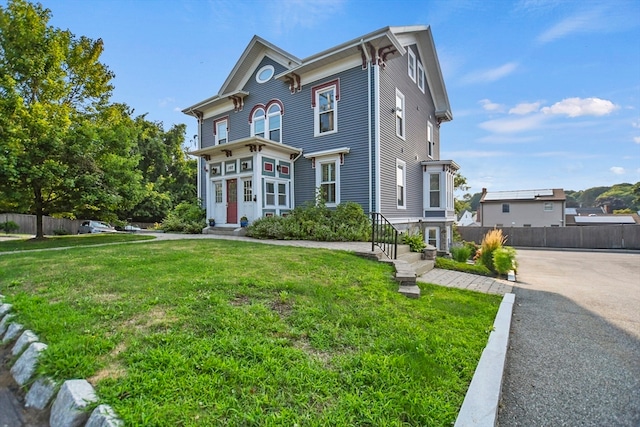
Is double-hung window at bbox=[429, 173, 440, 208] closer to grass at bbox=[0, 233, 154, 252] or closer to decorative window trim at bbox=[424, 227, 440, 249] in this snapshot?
decorative window trim at bbox=[424, 227, 440, 249]

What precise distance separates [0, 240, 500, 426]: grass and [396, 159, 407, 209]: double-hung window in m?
7.41

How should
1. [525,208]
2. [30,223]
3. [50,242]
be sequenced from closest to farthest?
1. [50,242]
2. [30,223]
3. [525,208]

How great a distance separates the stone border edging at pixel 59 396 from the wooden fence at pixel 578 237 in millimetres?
24673

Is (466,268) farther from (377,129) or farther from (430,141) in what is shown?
(430,141)

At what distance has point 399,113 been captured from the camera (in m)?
12.6

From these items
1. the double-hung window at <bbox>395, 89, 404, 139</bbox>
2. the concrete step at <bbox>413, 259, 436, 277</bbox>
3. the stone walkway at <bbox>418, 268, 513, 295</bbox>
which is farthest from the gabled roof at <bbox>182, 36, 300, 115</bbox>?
the stone walkway at <bbox>418, 268, 513, 295</bbox>

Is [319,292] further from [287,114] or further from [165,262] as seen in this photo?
[287,114]

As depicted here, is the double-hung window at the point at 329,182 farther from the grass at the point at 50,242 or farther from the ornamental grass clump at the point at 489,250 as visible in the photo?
the grass at the point at 50,242

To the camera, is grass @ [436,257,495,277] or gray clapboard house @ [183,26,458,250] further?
gray clapboard house @ [183,26,458,250]

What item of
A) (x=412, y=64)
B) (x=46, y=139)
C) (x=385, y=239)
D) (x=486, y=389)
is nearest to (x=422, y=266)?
(x=385, y=239)

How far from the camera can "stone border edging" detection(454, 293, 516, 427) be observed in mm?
2037

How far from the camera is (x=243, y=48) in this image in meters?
13.9

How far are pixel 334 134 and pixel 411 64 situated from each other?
5.77m

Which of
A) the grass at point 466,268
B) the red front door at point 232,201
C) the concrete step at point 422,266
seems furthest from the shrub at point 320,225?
the grass at point 466,268
